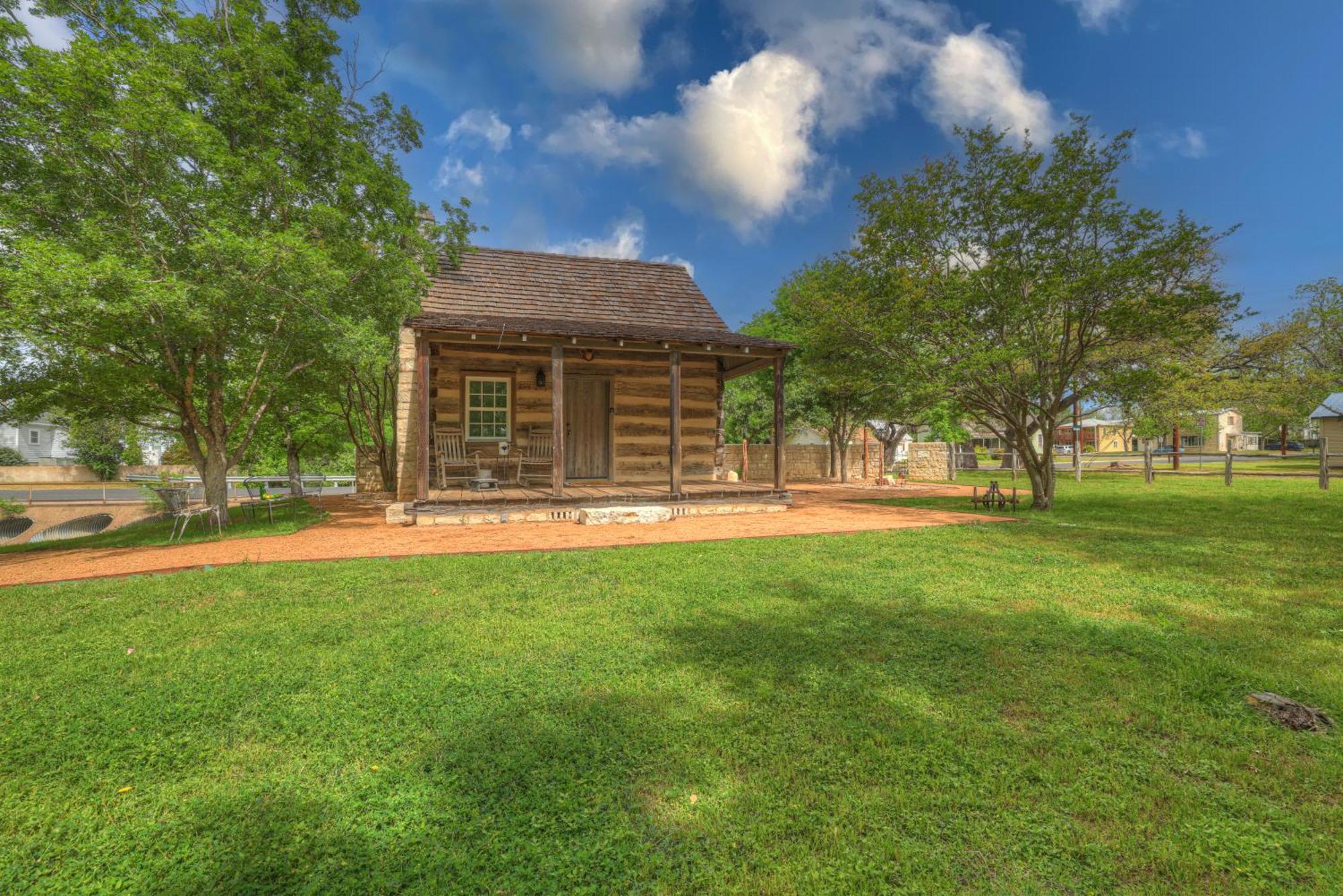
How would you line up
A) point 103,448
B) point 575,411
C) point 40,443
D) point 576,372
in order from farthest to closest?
point 40,443
point 103,448
point 575,411
point 576,372

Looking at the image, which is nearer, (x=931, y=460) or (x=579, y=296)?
(x=579, y=296)

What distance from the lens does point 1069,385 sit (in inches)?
486

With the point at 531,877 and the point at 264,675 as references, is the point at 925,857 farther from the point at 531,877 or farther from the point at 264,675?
the point at 264,675

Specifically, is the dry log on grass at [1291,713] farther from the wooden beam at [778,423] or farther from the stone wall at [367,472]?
the stone wall at [367,472]

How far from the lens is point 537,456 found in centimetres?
1230

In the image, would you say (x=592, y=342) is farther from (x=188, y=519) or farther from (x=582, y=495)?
(x=188, y=519)

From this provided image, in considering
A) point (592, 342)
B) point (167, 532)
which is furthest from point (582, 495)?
point (167, 532)

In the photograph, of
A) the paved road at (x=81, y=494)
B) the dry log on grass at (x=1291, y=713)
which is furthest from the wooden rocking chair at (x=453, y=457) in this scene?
the paved road at (x=81, y=494)

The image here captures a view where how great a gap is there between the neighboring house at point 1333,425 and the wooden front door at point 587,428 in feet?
104

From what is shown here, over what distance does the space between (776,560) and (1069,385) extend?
9821 mm

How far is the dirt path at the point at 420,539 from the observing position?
22.3 ft

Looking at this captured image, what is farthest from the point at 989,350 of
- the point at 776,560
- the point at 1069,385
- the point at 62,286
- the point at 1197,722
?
the point at 62,286

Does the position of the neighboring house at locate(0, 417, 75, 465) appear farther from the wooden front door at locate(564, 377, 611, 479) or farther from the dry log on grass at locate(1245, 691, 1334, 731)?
the dry log on grass at locate(1245, 691, 1334, 731)

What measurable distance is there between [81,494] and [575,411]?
97.0 feet
